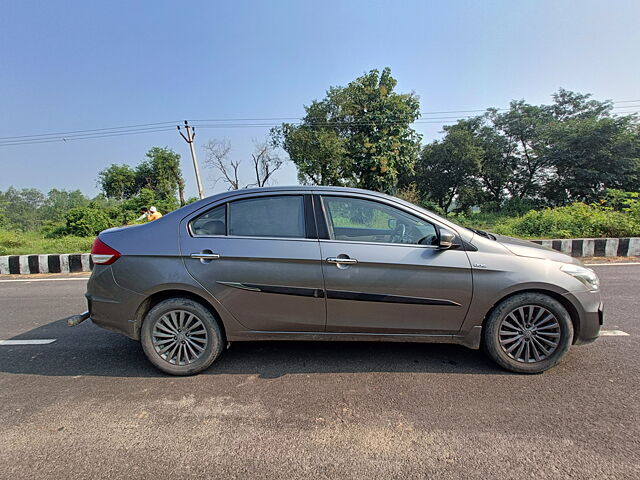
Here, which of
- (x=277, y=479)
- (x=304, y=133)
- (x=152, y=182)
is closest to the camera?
Answer: (x=277, y=479)

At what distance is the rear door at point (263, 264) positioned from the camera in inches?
108

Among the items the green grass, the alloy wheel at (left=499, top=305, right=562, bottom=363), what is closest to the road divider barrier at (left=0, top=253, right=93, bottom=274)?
the green grass

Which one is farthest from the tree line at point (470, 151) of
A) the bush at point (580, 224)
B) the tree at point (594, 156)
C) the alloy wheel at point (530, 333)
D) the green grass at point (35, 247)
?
the alloy wheel at point (530, 333)

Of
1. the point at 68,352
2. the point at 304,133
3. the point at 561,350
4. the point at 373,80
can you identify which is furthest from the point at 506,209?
the point at 68,352

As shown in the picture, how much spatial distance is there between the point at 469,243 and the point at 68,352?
13.2ft

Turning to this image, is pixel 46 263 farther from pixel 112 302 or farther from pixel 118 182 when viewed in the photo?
pixel 118 182

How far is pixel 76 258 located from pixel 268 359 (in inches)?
294

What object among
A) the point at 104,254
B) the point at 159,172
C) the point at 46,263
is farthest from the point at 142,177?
the point at 104,254

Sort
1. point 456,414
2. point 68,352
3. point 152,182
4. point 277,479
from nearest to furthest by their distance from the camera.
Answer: point 277,479, point 456,414, point 68,352, point 152,182

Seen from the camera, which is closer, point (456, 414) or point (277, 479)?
point (277, 479)

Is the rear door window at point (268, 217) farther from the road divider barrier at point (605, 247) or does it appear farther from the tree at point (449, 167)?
the tree at point (449, 167)

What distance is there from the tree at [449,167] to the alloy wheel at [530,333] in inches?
1304

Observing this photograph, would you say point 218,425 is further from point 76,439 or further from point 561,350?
point 561,350

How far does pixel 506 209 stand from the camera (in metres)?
31.3
